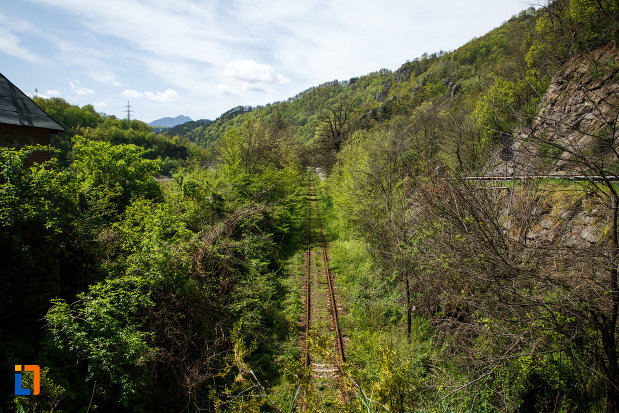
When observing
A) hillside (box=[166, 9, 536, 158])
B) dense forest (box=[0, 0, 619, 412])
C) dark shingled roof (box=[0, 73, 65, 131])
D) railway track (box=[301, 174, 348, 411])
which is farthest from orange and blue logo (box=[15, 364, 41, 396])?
hillside (box=[166, 9, 536, 158])

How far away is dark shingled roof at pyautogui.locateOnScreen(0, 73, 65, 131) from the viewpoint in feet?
25.2

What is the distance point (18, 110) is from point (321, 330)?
1108 cm

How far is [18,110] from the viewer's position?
7938mm

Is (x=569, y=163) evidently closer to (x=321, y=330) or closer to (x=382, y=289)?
(x=382, y=289)

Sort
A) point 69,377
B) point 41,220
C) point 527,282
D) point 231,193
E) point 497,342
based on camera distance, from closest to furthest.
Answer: point 527,282
point 69,377
point 497,342
point 41,220
point 231,193

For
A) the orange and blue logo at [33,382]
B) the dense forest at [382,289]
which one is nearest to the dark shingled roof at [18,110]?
the dense forest at [382,289]

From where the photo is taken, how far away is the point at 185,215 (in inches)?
400

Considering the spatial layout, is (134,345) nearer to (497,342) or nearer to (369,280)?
(497,342)

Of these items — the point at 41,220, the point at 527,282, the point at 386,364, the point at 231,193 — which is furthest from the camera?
the point at 231,193

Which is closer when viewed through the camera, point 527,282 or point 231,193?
point 527,282

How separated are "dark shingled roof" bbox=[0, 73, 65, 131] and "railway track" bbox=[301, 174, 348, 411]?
9131 mm

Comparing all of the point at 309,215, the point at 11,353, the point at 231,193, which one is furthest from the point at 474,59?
the point at 11,353

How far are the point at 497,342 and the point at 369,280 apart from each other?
6968 millimetres

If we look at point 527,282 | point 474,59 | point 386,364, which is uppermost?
point 474,59
